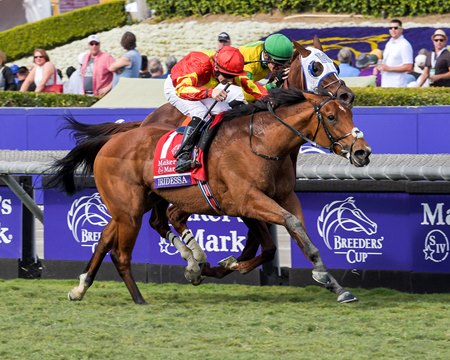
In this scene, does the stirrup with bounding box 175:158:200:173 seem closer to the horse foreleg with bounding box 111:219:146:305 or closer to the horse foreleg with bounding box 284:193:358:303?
the horse foreleg with bounding box 111:219:146:305

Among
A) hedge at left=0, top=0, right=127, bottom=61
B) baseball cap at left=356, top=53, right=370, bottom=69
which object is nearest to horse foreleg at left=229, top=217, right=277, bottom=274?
baseball cap at left=356, top=53, right=370, bottom=69

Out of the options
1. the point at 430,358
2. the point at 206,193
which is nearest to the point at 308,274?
the point at 206,193

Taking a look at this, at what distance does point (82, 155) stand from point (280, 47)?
1.69m

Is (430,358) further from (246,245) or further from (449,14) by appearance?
(449,14)

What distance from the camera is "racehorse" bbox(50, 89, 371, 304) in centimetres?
763

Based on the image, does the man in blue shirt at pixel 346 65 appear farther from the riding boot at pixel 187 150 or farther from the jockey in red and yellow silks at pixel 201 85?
the riding boot at pixel 187 150

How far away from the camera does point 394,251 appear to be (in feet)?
28.3

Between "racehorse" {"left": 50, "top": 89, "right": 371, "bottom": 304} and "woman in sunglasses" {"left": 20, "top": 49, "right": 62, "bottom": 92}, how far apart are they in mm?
6911

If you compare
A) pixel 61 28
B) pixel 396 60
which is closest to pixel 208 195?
pixel 396 60

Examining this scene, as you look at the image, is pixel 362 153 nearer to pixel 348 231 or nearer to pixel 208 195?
pixel 208 195

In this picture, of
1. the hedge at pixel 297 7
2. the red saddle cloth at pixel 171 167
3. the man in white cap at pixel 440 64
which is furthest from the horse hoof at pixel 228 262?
the hedge at pixel 297 7

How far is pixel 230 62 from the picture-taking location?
8.00m

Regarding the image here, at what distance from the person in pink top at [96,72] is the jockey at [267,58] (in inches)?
265

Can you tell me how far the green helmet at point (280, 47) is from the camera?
8578mm
